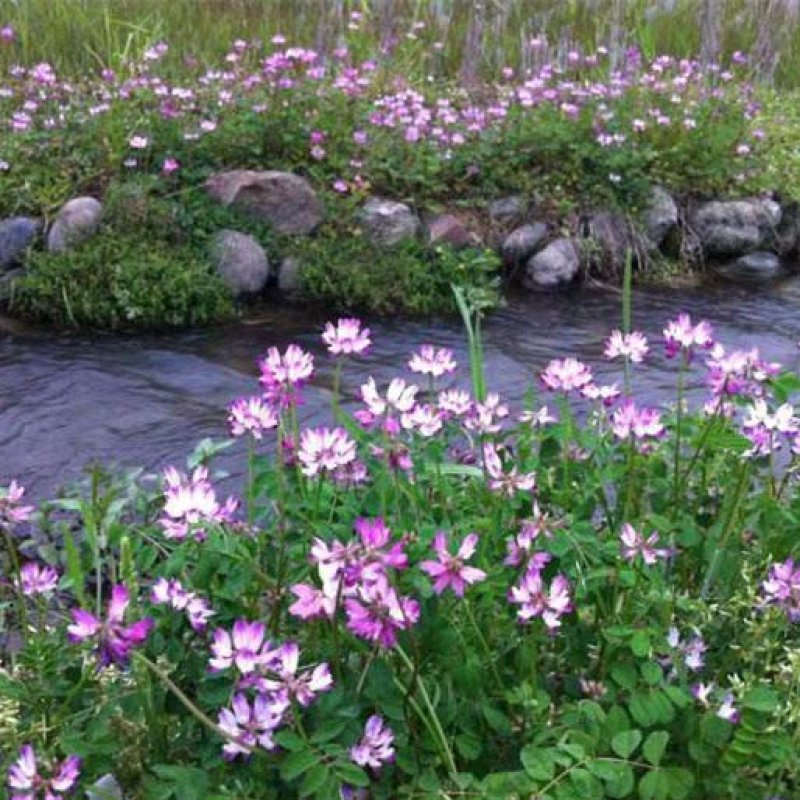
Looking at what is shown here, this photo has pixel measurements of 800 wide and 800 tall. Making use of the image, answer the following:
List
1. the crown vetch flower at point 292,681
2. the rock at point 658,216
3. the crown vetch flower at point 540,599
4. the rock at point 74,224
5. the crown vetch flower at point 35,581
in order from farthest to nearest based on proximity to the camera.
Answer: the rock at point 658,216
the rock at point 74,224
the crown vetch flower at point 35,581
the crown vetch flower at point 540,599
the crown vetch flower at point 292,681

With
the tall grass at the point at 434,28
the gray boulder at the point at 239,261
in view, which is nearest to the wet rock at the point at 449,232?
the gray boulder at the point at 239,261

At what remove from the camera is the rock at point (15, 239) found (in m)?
5.76

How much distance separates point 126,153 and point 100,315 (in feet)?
3.48

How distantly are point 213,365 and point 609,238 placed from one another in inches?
98.5

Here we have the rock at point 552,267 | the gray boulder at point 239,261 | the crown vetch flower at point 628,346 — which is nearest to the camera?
the crown vetch flower at point 628,346

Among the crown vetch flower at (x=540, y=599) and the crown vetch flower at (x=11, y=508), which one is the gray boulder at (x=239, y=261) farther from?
the crown vetch flower at (x=540, y=599)

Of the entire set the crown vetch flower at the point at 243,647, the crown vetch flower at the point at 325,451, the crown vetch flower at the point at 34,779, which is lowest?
the crown vetch flower at the point at 34,779

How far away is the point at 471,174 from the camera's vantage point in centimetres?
662

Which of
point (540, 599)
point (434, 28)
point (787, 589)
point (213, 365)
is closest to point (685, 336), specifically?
point (787, 589)

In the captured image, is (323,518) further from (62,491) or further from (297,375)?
(62,491)

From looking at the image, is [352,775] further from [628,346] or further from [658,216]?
[658,216]

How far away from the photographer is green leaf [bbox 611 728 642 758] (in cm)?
168

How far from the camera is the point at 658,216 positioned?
682 centimetres

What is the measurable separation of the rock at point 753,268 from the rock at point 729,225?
0.06 meters
